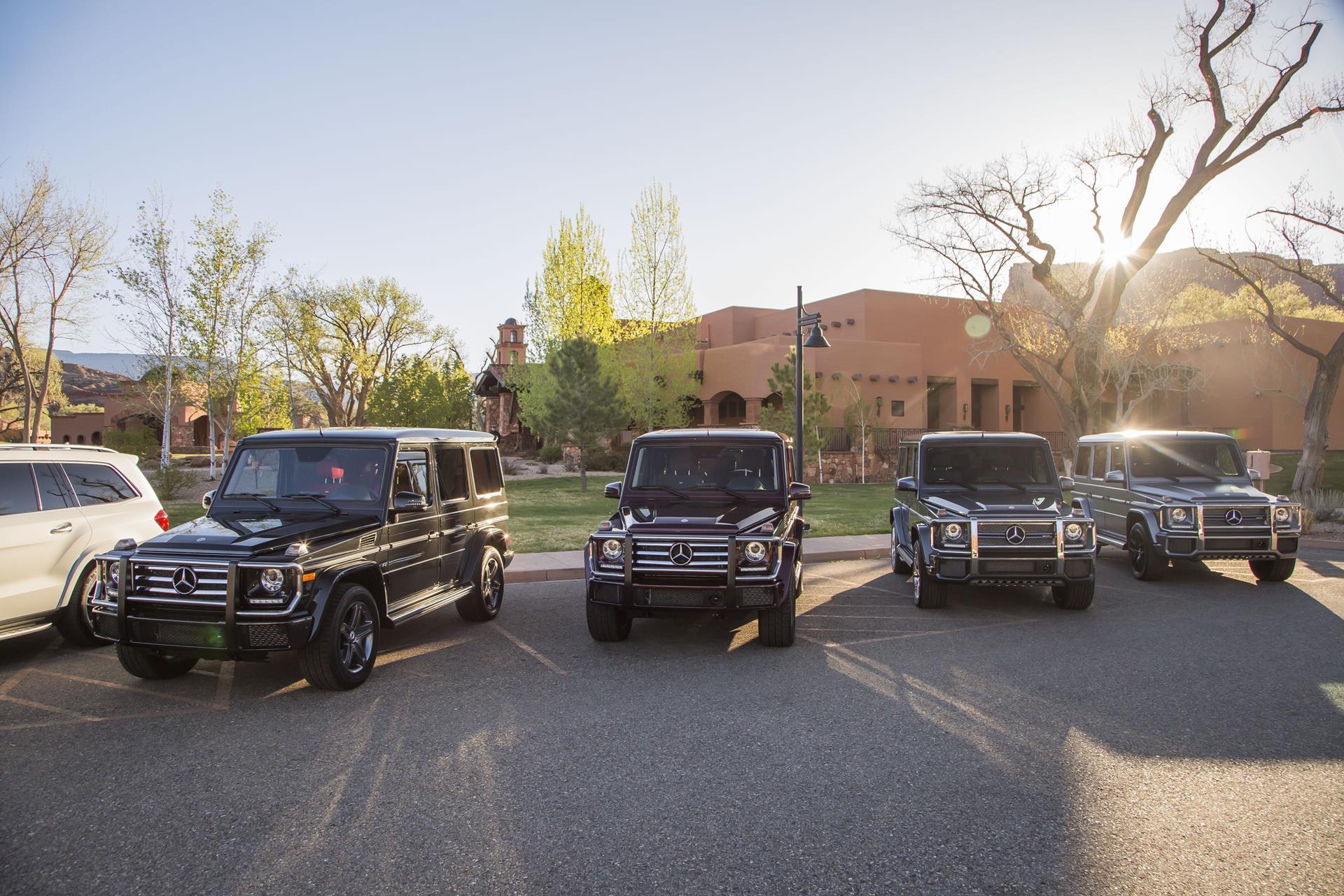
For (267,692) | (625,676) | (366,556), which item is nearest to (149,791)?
(267,692)

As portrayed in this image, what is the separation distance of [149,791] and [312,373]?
53372 mm

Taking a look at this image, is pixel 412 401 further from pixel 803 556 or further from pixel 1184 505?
pixel 1184 505

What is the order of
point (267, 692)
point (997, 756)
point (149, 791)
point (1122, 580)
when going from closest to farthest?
point (149, 791) → point (997, 756) → point (267, 692) → point (1122, 580)

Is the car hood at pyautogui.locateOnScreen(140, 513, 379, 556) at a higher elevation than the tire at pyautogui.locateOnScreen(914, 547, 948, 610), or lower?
higher

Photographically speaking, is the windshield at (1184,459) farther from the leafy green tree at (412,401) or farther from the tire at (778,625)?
the leafy green tree at (412,401)

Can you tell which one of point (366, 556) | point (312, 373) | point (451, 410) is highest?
point (312, 373)

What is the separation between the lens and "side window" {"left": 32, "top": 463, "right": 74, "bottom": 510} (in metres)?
7.00

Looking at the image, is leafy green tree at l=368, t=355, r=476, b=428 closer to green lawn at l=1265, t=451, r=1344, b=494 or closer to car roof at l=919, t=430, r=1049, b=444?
car roof at l=919, t=430, r=1049, b=444

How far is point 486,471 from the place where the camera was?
8836 millimetres

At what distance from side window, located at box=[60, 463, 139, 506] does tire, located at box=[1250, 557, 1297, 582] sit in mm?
13327

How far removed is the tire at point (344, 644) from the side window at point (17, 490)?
3204mm

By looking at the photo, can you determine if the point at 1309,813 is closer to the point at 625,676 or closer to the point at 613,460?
the point at 625,676

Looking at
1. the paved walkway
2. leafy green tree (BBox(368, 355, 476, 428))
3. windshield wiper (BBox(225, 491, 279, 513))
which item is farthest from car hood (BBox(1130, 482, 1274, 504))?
leafy green tree (BBox(368, 355, 476, 428))

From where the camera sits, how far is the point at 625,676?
6.32 m
